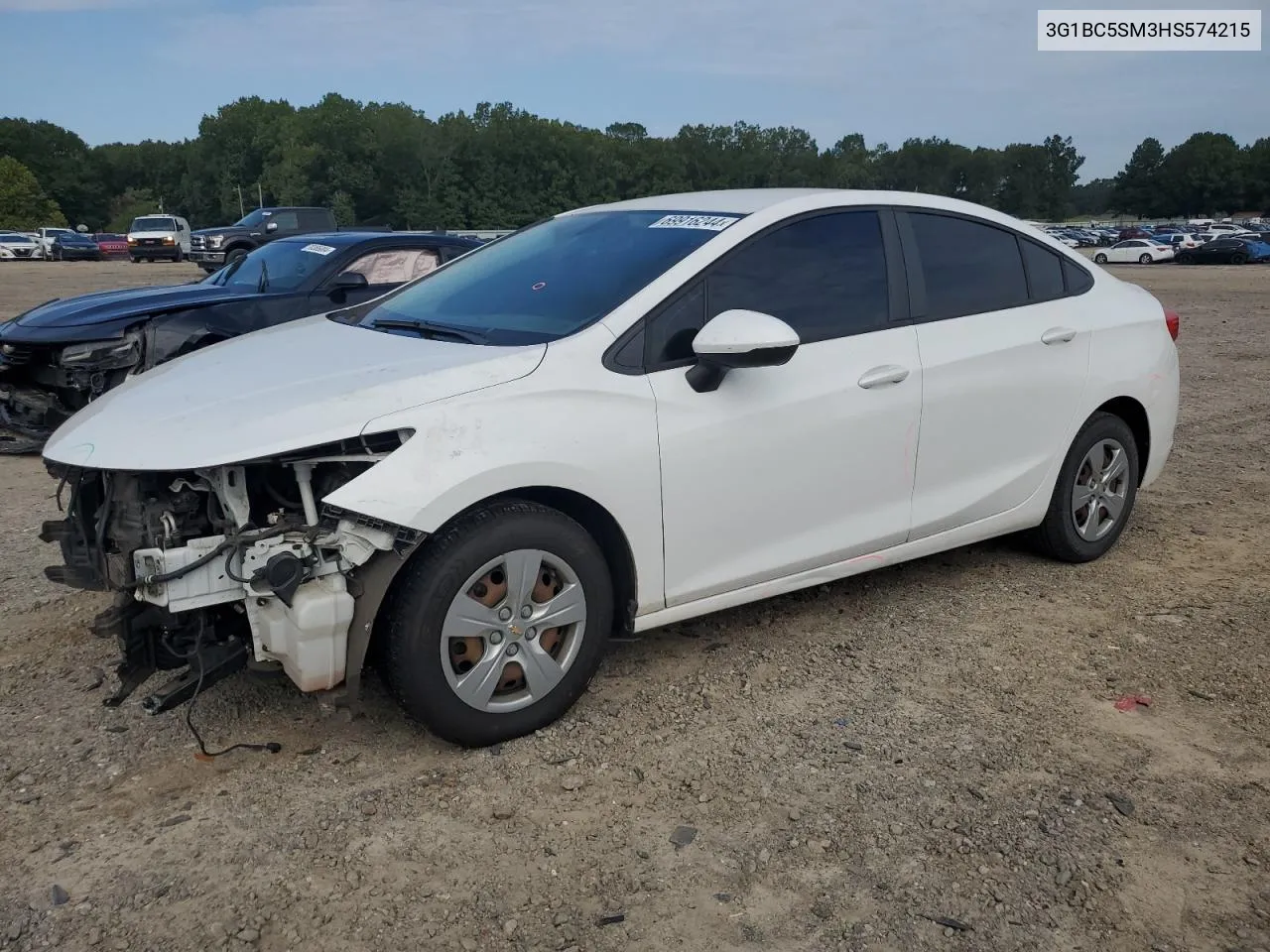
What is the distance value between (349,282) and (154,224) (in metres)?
36.7

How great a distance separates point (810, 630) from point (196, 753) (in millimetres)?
2336

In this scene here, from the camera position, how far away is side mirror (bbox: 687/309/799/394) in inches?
138

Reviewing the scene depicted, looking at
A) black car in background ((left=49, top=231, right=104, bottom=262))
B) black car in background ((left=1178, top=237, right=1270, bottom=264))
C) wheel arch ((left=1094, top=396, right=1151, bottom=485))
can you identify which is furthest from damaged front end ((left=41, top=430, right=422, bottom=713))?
black car in background ((left=49, top=231, right=104, bottom=262))

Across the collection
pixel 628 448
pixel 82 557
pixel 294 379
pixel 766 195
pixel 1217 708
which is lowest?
pixel 1217 708

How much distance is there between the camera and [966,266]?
464 cm

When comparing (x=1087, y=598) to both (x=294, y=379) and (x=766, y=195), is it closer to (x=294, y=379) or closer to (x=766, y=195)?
(x=766, y=195)

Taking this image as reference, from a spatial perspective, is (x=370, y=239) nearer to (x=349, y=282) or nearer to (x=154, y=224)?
(x=349, y=282)

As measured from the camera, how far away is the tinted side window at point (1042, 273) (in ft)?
16.0

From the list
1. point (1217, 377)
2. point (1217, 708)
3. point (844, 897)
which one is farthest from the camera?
point (1217, 377)

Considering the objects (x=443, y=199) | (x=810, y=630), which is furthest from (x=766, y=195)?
(x=443, y=199)

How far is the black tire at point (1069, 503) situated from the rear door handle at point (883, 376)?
1250 mm

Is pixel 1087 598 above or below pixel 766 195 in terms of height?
below

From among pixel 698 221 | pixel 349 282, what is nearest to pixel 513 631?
pixel 698 221

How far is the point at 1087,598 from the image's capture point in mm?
4836
